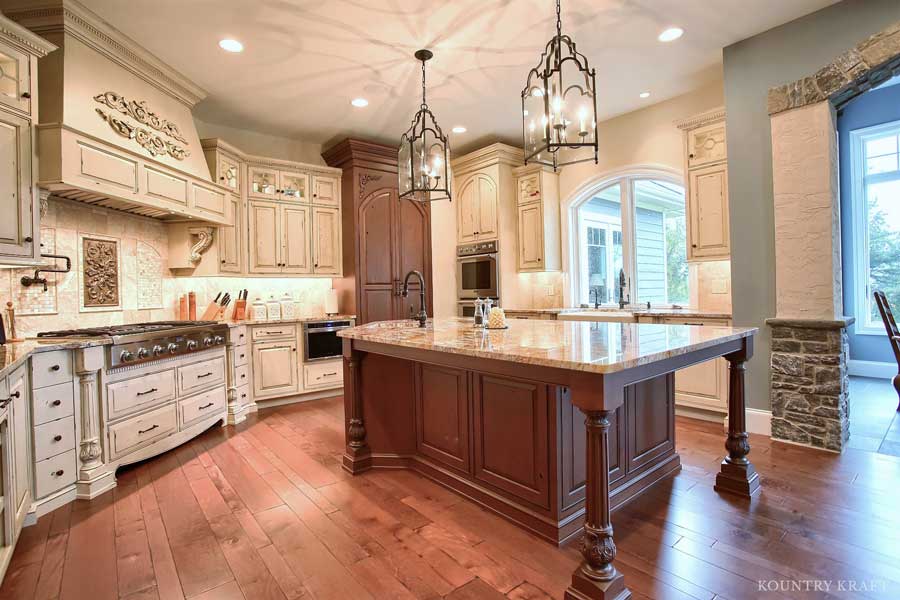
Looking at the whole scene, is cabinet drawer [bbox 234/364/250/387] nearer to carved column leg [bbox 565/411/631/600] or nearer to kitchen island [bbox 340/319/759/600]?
kitchen island [bbox 340/319/759/600]

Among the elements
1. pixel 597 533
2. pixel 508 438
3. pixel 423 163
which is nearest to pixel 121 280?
pixel 423 163

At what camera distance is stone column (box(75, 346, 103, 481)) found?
2.64 metres

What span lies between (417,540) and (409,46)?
11.0ft

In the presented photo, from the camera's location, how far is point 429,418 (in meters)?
2.83

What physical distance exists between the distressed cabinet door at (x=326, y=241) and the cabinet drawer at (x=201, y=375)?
5.38 ft

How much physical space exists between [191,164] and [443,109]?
97.5 inches

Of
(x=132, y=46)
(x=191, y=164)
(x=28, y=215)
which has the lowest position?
(x=28, y=215)

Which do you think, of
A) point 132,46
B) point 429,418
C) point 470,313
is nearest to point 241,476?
point 429,418

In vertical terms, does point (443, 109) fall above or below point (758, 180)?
above

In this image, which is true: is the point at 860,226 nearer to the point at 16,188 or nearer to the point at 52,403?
the point at 52,403

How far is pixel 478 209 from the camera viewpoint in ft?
19.1

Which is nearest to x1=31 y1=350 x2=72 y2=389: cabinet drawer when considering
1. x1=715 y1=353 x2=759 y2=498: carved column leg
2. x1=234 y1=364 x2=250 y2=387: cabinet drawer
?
x1=234 y1=364 x2=250 y2=387: cabinet drawer

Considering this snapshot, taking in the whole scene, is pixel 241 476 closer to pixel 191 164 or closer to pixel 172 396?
pixel 172 396

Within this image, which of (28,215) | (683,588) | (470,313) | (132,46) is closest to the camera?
(683,588)
